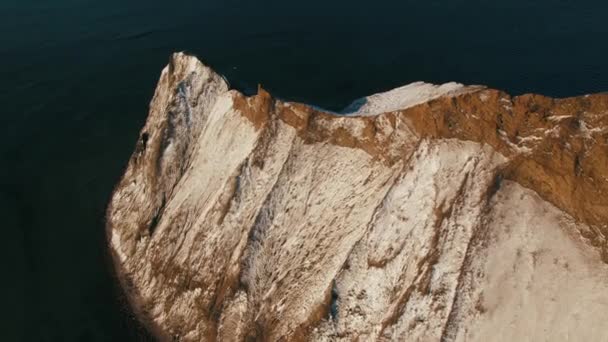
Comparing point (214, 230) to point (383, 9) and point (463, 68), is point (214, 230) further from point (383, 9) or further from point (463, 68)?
point (383, 9)

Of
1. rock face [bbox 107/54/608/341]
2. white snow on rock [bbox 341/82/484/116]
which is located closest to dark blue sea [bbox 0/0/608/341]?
rock face [bbox 107/54/608/341]

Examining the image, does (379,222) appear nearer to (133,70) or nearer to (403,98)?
(403,98)

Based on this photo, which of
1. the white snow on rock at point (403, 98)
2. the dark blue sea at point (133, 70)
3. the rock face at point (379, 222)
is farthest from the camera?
the dark blue sea at point (133, 70)

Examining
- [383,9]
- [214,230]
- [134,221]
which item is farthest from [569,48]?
[134,221]

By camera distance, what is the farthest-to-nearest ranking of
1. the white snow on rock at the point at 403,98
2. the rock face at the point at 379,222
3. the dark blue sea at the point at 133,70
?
the dark blue sea at the point at 133,70, the white snow on rock at the point at 403,98, the rock face at the point at 379,222

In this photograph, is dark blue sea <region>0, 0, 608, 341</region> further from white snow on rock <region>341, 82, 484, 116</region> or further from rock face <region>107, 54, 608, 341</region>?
white snow on rock <region>341, 82, 484, 116</region>

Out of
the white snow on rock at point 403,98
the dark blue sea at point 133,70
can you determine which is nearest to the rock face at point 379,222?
the white snow on rock at point 403,98

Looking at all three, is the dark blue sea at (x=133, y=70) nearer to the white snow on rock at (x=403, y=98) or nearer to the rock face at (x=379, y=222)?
the rock face at (x=379, y=222)

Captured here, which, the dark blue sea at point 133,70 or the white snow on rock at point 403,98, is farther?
the dark blue sea at point 133,70
